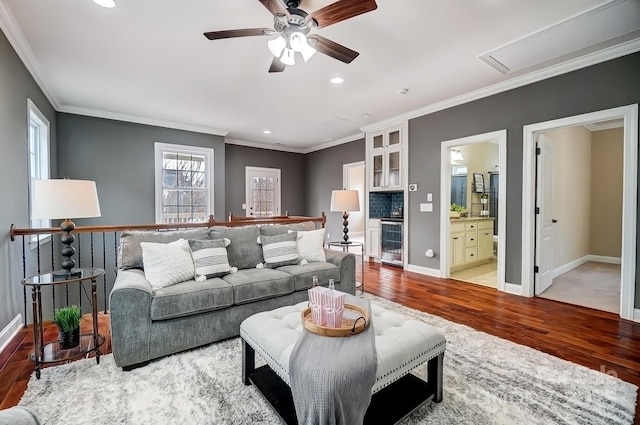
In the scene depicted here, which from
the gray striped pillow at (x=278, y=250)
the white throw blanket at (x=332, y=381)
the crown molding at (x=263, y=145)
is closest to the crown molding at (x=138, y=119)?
the crown molding at (x=263, y=145)

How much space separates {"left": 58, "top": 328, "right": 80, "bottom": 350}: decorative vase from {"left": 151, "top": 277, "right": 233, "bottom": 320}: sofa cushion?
0.73m

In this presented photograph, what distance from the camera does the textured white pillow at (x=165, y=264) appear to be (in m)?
2.35

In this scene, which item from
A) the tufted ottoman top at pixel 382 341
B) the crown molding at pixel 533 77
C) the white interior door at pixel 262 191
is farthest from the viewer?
the white interior door at pixel 262 191

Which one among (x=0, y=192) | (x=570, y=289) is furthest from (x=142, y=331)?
(x=570, y=289)

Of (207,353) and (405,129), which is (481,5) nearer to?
(405,129)

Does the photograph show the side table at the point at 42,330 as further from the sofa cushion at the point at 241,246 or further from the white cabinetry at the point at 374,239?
the white cabinetry at the point at 374,239

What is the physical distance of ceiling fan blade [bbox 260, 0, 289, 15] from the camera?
183 cm

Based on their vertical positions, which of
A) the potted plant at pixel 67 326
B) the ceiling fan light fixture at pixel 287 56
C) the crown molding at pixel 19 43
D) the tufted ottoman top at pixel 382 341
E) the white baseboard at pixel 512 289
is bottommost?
the white baseboard at pixel 512 289

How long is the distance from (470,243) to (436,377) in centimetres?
412

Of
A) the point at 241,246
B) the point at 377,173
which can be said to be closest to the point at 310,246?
the point at 241,246

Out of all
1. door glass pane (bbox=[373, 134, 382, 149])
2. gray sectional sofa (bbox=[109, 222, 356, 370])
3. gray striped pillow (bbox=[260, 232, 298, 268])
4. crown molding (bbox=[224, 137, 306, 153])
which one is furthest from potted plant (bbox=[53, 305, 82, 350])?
crown molding (bbox=[224, 137, 306, 153])

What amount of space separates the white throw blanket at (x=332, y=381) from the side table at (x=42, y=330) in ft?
5.67

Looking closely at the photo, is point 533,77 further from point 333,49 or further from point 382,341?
point 382,341

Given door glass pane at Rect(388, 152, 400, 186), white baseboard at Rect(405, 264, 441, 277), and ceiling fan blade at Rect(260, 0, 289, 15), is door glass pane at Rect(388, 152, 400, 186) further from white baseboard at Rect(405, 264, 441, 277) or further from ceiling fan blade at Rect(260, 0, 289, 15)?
ceiling fan blade at Rect(260, 0, 289, 15)
